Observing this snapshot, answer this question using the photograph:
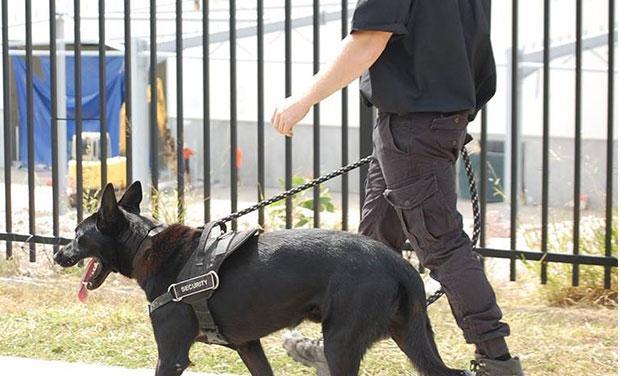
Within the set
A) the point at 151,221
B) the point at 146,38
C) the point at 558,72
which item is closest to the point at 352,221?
the point at 146,38

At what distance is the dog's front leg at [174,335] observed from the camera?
3.84 m

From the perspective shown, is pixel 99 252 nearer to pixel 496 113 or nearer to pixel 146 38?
pixel 146 38

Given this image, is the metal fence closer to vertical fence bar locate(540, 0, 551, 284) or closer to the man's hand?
vertical fence bar locate(540, 0, 551, 284)

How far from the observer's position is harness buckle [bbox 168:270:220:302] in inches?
152

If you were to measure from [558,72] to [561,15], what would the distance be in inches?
25.5

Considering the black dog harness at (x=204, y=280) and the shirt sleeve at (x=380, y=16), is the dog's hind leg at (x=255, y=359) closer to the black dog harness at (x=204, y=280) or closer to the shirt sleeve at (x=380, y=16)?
the black dog harness at (x=204, y=280)

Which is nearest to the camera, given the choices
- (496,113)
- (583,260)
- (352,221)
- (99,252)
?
(99,252)

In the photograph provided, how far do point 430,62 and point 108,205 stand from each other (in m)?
1.22

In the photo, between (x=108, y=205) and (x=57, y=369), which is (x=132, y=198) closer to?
(x=108, y=205)

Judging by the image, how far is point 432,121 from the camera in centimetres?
409

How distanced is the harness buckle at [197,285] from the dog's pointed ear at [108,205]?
1.24ft

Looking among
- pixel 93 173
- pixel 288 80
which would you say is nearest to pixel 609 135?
pixel 288 80

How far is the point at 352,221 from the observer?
8859 mm

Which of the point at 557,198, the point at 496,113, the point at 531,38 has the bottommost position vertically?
the point at 557,198
